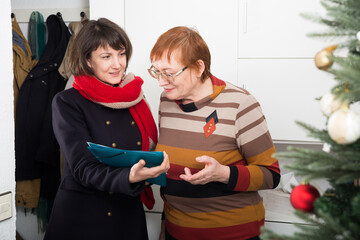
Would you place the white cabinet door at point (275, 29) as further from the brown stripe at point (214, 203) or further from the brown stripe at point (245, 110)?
the brown stripe at point (214, 203)

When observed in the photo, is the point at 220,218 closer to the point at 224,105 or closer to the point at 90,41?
the point at 224,105

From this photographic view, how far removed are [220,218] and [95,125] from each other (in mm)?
581

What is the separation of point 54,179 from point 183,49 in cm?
144


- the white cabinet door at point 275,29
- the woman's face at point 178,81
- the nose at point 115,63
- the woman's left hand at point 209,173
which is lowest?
the woman's left hand at point 209,173

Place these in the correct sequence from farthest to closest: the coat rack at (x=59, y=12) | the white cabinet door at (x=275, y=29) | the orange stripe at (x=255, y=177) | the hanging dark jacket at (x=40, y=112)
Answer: the coat rack at (x=59, y=12) < the hanging dark jacket at (x=40, y=112) < the white cabinet door at (x=275, y=29) < the orange stripe at (x=255, y=177)

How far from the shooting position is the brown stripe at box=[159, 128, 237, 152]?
1351 millimetres

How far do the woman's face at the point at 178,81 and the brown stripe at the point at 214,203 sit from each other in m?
0.39

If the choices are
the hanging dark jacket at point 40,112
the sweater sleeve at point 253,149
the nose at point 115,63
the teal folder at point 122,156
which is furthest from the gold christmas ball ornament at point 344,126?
the hanging dark jacket at point 40,112

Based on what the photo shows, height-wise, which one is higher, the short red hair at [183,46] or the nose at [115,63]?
the short red hair at [183,46]

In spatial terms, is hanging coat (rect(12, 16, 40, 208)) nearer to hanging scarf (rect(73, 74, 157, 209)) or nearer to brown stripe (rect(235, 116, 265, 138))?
hanging scarf (rect(73, 74, 157, 209))

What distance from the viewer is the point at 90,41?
1.34 m

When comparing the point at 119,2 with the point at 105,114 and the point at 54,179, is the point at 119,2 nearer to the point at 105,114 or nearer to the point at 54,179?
the point at 105,114

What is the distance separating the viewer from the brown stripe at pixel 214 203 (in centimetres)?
137

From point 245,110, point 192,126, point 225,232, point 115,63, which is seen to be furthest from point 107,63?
point 225,232
